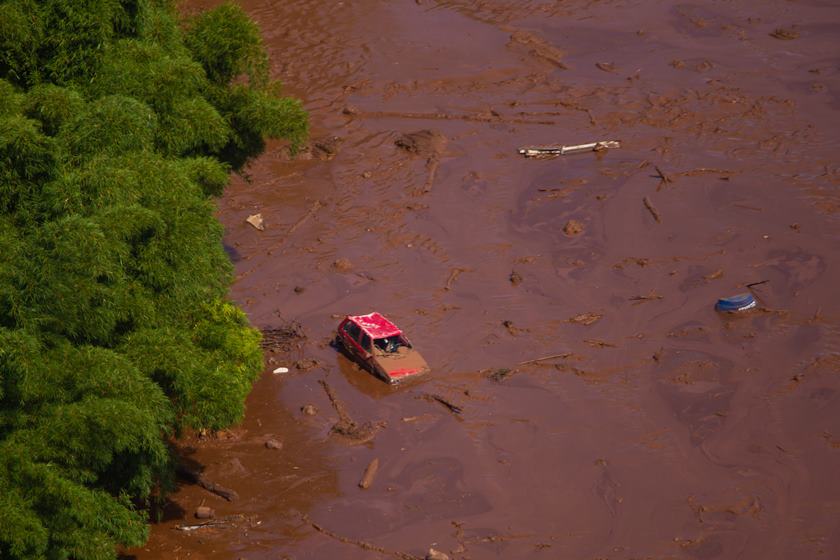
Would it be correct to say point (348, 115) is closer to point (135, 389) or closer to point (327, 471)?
point (327, 471)

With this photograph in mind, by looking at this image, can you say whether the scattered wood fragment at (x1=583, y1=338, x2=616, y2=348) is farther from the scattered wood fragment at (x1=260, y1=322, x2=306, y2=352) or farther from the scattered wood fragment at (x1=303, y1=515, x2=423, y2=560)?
the scattered wood fragment at (x1=303, y1=515, x2=423, y2=560)

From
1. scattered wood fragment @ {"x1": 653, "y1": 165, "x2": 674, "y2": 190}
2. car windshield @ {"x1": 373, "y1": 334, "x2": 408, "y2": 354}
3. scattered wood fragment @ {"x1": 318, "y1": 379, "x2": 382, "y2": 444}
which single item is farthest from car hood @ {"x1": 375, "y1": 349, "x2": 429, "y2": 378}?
scattered wood fragment @ {"x1": 653, "y1": 165, "x2": 674, "y2": 190}

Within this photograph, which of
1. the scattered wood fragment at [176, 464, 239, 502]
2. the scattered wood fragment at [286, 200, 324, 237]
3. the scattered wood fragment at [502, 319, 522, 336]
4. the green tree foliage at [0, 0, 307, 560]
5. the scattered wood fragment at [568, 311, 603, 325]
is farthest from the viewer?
the scattered wood fragment at [286, 200, 324, 237]

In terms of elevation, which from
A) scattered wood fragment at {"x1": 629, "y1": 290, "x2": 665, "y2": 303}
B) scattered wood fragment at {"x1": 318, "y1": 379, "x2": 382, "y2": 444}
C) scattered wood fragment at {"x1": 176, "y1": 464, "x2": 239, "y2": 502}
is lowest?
scattered wood fragment at {"x1": 629, "y1": 290, "x2": 665, "y2": 303}

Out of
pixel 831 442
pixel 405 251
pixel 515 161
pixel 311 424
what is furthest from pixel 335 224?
pixel 831 442

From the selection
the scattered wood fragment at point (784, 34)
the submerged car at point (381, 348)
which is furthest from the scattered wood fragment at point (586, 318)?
the scattered wood fragment at point (784, 34)

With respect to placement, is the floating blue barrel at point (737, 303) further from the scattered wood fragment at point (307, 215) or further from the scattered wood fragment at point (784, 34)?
the scattered wood fragment at point (784, 34)
